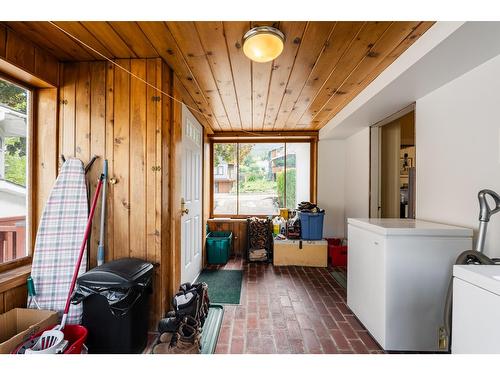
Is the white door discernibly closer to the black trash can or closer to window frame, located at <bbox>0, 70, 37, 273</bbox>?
the black trash can

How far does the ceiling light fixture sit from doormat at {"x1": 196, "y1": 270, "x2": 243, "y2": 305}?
2325mm

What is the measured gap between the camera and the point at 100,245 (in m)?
1.84

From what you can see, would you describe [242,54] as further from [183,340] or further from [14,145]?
[183,340]

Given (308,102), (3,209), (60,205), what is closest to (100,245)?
(60,205)

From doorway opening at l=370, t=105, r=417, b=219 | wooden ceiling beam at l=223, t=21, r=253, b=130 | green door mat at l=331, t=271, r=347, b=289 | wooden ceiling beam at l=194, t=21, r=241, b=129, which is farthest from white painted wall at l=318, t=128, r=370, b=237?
wooden ceiling beam at l=194, t=21, r=241, b=129

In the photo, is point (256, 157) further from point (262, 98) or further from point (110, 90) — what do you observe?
point (110, 90)

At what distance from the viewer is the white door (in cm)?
Answer: 268

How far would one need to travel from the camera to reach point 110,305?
1526 mm

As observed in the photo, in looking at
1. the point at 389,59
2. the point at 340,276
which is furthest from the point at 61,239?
the point at 340,276

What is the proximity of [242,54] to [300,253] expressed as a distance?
9.45 ft

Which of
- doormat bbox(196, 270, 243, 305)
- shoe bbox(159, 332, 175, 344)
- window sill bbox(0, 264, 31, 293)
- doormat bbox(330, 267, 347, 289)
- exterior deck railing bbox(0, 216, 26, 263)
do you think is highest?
exterior deck railing bbox(0, 216, 26, 263)

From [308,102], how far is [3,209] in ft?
9.98

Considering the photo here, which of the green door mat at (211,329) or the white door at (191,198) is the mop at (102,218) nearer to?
the white door at (191,198)
